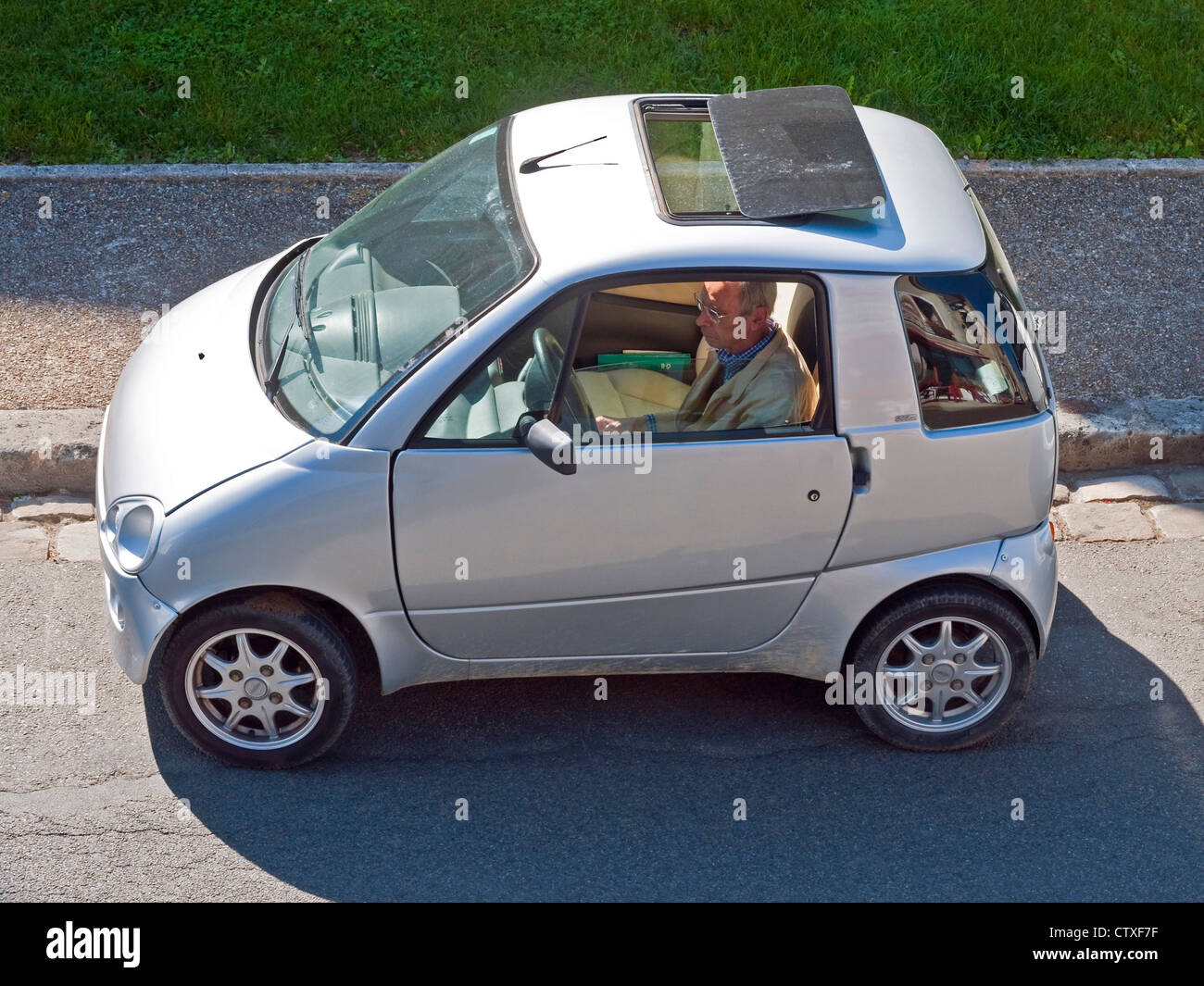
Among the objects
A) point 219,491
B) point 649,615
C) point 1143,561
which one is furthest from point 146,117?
point 1143,561

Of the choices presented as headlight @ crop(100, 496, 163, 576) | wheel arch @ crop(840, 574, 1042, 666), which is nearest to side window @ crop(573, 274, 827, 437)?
wheel arch @ crop(840, 574, 1042, 666)

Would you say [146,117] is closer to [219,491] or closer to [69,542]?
[69,542]

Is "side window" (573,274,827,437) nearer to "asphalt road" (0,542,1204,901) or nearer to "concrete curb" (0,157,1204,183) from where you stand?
"asphalt road" (0,542,1204,901)

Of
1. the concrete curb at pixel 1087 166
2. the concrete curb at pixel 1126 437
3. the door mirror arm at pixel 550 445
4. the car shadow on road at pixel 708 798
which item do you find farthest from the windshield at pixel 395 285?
the concrete curb at pixel 1087 166

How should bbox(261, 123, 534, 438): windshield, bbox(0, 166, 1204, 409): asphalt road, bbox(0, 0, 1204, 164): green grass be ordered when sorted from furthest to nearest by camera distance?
bbox(0, 0, 1204, 164): green grass → bbox(0, 166, 1204, 409): asphalt road → bbox(261, 123, 534, 438): windshield

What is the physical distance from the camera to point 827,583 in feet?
13.9

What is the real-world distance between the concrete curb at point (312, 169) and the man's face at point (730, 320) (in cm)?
403

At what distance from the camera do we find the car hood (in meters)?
4.03

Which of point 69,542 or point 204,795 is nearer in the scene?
→ point 204,795

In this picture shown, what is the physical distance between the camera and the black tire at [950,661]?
4.32 metres

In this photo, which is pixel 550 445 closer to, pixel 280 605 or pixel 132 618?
pixel 280 605

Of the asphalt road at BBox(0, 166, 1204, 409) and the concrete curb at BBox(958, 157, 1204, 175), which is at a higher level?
the concrete curb at BBox(958, 157, 1204, 175)

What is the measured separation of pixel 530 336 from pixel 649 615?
98 centimetres

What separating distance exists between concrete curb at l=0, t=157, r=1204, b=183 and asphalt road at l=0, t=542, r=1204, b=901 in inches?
139
